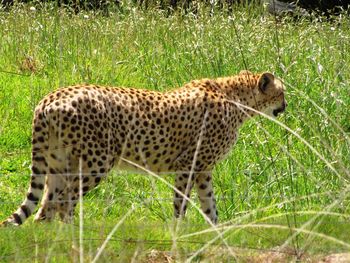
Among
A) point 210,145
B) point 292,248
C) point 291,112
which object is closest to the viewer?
point 292,248

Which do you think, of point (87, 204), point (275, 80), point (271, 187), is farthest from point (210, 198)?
point (275, 80)

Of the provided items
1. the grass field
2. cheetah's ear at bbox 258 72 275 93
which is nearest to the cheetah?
cheetah's ear at bbox 258 72 275 93

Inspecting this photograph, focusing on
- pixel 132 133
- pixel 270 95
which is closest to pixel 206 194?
pixel 132 133

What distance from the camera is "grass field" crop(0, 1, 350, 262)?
10.8 feet

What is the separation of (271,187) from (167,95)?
2.85 feet

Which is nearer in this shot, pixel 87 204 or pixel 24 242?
pixel 24 242

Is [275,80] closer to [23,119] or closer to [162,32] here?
[23,119]

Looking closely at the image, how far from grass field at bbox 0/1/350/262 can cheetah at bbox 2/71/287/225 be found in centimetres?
14

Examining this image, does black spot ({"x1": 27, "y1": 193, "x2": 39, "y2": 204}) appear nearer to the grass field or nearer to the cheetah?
the cheetah

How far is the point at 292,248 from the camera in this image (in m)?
A: 3.34

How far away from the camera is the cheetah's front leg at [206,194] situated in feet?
17.0

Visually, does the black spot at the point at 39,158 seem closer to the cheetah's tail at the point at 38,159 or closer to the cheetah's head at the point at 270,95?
the cheetah's tail at the point at 38,159

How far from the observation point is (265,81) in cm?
600

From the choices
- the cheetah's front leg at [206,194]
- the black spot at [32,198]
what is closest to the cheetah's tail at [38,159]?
the black spot at [32,198]
